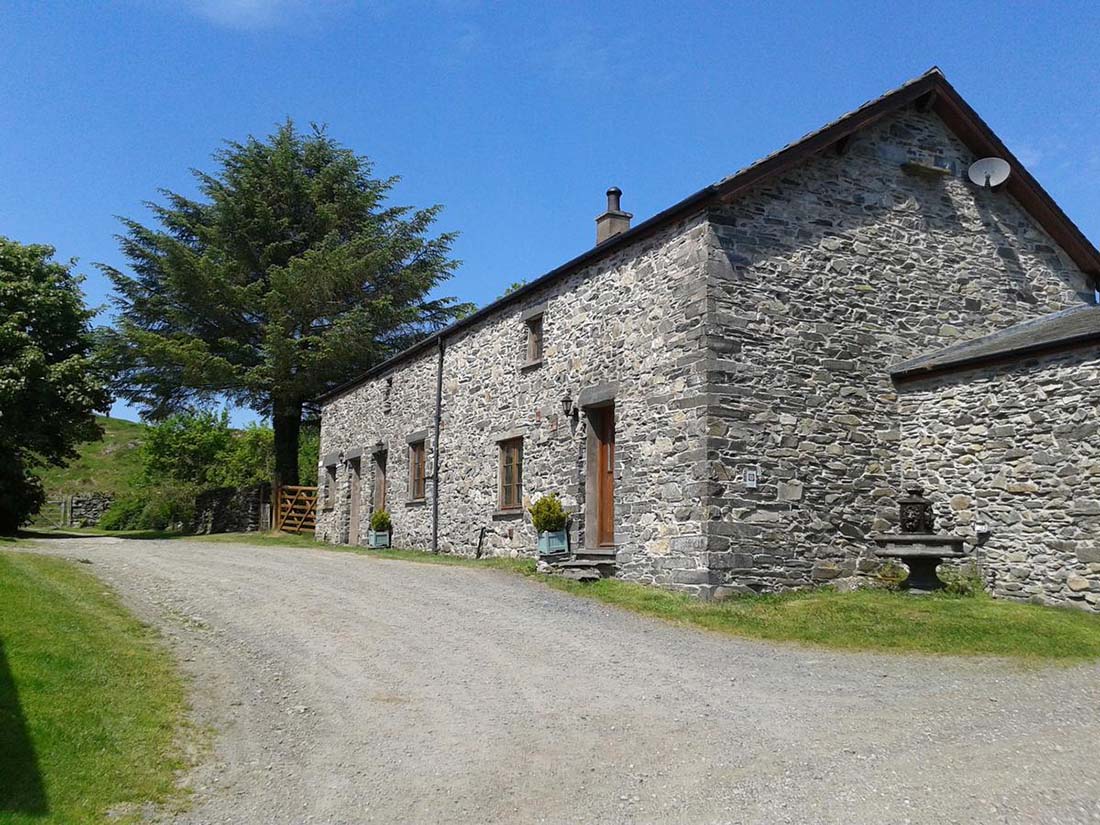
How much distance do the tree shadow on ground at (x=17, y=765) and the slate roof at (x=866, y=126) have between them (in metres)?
9.14

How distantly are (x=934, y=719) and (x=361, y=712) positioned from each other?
3.99 metres

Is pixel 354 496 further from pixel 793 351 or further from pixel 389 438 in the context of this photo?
pixel 793 351

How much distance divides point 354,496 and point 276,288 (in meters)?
7.78

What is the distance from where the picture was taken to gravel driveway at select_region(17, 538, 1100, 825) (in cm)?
483

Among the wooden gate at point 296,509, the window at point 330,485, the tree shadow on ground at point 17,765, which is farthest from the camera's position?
the wooden gate at point 296,509

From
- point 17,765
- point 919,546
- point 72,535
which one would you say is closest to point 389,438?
point 72,535

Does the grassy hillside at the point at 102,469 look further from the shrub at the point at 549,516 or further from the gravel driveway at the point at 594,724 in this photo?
the gravel driveway at the point at 594,724

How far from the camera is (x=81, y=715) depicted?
5.70 metres

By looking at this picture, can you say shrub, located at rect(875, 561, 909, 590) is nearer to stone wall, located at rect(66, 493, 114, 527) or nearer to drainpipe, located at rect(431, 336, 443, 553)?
drainpipe, located at rect(431, 336, 443, 553)

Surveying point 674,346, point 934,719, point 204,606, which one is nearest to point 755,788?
point 934,719

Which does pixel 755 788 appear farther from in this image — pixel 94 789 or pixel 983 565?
pixel 983 565

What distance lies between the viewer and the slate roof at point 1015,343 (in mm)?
10773

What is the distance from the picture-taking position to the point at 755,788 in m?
5.01

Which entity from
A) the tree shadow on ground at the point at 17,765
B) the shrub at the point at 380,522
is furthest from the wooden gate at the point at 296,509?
the tree shadow on ground at the point at 17,765
